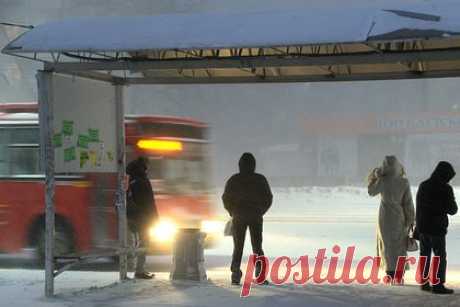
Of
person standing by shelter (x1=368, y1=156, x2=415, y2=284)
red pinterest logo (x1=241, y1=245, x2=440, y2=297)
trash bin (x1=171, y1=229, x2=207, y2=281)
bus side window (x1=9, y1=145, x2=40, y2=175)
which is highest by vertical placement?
bus side window (x1=9, y1=145, x2=40, y2=175)

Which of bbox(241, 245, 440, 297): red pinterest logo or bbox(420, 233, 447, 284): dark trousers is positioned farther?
bbox(241, 245, 440, 297): red pinterest logo

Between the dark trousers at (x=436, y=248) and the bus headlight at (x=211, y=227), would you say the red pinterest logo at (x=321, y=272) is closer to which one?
the dark trousers at (x=436, y=248)

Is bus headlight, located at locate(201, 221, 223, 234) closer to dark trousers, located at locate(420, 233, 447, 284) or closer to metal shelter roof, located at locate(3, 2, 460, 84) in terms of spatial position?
metal shelter roof, located at locate(3, 2, 460, 84)

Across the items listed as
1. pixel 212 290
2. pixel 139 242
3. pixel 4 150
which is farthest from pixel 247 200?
pixel 4 150

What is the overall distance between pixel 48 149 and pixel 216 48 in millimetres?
2668

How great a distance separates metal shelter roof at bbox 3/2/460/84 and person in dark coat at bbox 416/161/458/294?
1.46 m

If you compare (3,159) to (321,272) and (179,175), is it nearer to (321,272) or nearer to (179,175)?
(179,175)

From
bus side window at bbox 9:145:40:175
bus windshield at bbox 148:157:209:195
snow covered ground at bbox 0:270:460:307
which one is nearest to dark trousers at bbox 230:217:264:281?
snow covered ground at bbox 0:270:460:307

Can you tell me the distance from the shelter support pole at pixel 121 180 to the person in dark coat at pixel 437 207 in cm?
417

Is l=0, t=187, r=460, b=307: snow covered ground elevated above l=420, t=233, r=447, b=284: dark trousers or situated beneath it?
situated beneath

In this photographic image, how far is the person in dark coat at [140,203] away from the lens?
11.4 metres

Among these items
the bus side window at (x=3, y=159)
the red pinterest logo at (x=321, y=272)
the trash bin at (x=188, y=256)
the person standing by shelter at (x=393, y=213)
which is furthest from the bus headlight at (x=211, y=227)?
the person standing by shelter at (x=393, y=213)

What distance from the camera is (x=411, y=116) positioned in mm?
54156

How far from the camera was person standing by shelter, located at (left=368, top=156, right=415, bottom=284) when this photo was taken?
10539mm
